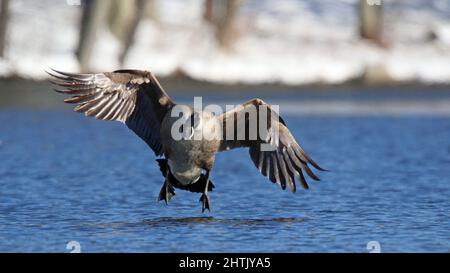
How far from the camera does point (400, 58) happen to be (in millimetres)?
32781

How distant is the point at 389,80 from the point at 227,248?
70.4ft

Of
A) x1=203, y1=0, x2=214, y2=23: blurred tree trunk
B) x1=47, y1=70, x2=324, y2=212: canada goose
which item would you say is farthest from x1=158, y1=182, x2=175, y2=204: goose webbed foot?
x1=203, y1=0, x2=214, y2=23: blurred tree trunk

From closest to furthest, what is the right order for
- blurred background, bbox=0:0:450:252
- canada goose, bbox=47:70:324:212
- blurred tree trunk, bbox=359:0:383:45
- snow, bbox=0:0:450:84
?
1. blurred background, bbox=0:0:450:252
2. canada goose, bbox=47:70:324:212
3. snow, bbox=0:0:450:84
4. blurred tree trunk, bbox=359:0:383:45

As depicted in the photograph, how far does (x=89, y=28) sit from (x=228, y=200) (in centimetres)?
1629

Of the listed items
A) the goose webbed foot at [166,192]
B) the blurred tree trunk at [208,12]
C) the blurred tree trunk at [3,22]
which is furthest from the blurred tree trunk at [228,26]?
the goose webbed foot at [166,192]

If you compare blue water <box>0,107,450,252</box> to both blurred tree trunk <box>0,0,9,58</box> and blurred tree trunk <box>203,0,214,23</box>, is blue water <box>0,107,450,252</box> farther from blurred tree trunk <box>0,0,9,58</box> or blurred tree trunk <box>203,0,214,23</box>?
blurred tree trunk <box>203,0,214,23</box>

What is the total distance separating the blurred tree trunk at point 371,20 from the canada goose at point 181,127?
928 inches

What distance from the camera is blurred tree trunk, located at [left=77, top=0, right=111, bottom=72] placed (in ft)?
91.2

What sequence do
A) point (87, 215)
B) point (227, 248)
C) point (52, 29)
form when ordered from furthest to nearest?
point (52, 29)
point (87, 215)
point (227, 248)

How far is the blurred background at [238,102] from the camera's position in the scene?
1066 centimetres

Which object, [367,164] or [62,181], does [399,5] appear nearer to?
[367,164]

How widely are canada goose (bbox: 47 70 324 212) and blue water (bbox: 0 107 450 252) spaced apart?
449 mm

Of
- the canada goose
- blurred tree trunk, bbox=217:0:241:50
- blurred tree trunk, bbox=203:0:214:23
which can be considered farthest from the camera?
blurred tree trunk, bbox=203:0:214:23
